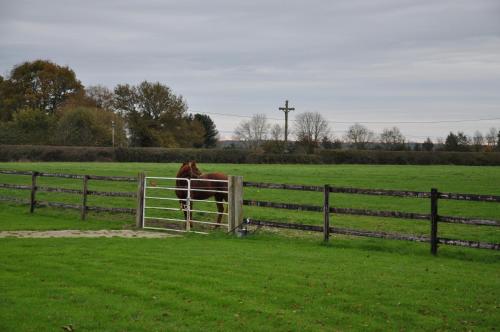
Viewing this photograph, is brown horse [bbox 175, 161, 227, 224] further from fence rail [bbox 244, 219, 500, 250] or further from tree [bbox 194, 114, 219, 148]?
tree [bbox 194, 114, 219, 148]

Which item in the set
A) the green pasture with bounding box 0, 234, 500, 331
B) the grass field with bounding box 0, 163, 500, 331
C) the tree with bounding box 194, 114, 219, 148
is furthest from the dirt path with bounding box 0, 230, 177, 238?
the tree with bounding box 194, 114, 219, 148

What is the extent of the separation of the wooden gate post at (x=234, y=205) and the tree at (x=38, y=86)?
74516 mm

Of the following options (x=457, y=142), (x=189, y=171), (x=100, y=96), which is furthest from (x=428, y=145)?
(x=189, y=171)

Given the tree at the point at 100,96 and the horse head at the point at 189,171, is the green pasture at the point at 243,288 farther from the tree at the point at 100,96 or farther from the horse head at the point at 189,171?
the tree at the point at 100,96

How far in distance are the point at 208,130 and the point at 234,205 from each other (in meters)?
84.9

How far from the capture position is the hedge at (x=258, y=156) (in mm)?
65625

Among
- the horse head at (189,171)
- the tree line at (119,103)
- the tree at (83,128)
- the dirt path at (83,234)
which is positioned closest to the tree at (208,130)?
the tree line at (119,103)

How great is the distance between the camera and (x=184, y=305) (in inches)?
301

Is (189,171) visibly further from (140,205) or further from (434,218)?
(434,218)

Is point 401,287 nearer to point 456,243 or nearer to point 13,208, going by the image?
point 456,243

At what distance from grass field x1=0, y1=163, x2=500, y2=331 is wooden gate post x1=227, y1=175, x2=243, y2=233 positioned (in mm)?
445

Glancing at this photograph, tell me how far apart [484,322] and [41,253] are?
7.87m

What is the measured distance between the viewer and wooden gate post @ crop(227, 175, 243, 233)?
1475 cm

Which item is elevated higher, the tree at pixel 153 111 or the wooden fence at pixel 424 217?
the tree at pixel 153 111
